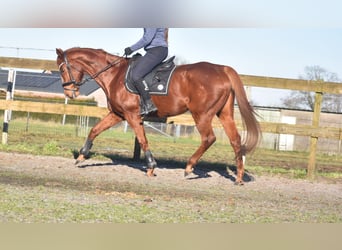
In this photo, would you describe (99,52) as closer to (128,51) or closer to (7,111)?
(128,51)

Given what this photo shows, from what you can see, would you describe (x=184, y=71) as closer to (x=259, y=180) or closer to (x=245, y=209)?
(x=259, y=180)

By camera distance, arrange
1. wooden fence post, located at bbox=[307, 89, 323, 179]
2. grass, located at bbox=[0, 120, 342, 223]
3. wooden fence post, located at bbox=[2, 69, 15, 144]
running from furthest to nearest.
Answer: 1. wooden fence post, located at bbox=[2, 69, 15, 144]
2. wooden fence post, located at bbox=[307, 89, 323, 179]
3. grass, located at bbox=[0, 120, 342, 223]

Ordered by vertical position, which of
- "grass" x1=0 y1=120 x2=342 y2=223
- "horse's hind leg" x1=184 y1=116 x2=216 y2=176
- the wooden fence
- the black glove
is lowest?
"grass" x1=0 y1=120 x2=342 y2=223

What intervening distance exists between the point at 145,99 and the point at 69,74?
1.38 meters

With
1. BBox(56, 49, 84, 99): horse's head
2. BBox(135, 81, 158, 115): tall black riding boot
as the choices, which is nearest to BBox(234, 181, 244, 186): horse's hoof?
BBox(135, 81, 158, 115): tall black riding boot

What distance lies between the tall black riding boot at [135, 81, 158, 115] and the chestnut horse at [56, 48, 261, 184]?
0.34ft

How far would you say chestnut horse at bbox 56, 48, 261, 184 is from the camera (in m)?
7.32

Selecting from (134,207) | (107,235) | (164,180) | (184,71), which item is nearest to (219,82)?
(184,71)

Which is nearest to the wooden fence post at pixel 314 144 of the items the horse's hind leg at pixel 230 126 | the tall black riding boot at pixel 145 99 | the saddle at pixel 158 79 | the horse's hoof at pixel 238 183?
the horse's hind leg at pixel 230 126

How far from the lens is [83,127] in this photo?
750 inches

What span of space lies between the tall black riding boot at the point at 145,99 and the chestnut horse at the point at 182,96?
0.10m

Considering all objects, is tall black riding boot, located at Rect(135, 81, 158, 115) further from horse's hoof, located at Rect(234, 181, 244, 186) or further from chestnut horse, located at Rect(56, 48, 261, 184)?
horse's hoof, located at Rect(234, 181, 244, 186)

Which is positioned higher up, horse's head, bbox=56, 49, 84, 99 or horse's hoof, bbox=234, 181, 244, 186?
horse's head, bbox=56, 49, 84, 99

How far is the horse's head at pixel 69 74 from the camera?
26.0 ft
